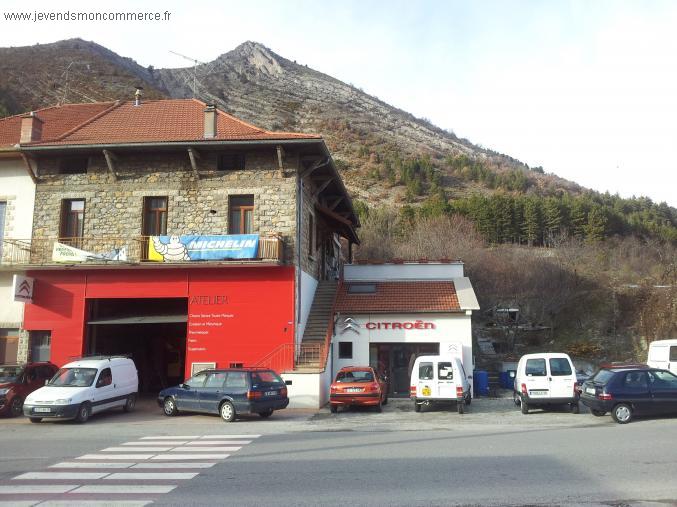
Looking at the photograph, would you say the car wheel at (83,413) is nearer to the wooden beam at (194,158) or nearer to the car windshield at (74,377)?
the car windshield at (74,377)

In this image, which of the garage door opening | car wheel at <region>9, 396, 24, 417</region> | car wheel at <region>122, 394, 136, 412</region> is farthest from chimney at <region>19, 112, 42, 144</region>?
car wheel at <region>122, 394, 136, 412</region>

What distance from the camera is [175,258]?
20.4 meters

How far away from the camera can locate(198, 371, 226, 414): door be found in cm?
1603

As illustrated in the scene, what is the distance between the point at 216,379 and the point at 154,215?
870 cm

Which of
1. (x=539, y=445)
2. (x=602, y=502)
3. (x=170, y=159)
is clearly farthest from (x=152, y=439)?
(x=170, y=159)

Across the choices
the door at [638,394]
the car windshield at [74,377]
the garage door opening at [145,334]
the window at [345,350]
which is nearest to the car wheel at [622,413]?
the door at [638,394]

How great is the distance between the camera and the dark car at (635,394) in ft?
47.7

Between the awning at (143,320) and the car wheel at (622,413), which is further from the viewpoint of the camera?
the awning at (143,320)

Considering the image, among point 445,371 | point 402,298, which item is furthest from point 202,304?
point 445,371

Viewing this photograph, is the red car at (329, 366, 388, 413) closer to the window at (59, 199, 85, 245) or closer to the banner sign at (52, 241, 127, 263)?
the banner sign at (52, 241, 127, 263)

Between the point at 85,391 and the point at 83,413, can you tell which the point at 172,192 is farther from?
the point at 83,413

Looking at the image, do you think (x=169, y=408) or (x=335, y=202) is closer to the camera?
(x=169, y=408)

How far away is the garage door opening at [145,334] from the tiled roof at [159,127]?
260 inches

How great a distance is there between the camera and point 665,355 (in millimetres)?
20469
